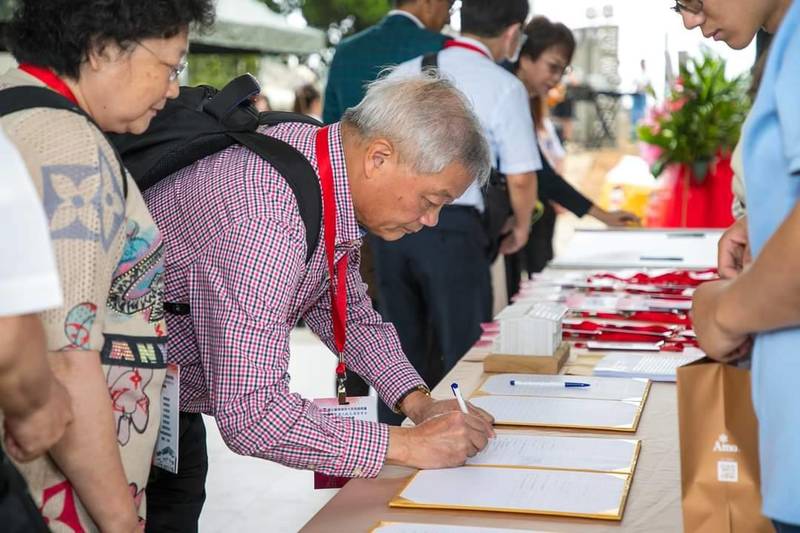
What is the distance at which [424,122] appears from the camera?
5.23ft

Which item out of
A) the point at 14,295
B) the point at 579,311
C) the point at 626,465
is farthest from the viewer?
the point at 579,311

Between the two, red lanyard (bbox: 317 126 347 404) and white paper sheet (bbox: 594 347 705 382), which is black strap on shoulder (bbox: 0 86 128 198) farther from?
white paper sheet (bbox: 594 347 705 382)

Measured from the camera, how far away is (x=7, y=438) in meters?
1.09

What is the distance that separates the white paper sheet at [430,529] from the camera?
133 centimetres

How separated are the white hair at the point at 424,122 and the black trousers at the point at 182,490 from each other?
2.12 feet

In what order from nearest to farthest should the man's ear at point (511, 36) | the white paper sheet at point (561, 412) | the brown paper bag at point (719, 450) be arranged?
1. the brown paper bag at point (719, 450)
2. the white paper sheet at point (561, 412)
3. the man's ear at point (511, 36)

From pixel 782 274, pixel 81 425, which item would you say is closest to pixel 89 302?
pixel 81 425

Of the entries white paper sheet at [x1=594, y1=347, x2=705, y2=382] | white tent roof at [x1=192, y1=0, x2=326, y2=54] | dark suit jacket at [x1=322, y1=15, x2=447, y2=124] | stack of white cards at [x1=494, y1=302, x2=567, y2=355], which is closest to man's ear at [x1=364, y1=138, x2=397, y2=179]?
stack of white cards at [x1=494, y1=302, x2=567, y2=355]

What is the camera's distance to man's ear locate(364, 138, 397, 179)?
162 centimetres

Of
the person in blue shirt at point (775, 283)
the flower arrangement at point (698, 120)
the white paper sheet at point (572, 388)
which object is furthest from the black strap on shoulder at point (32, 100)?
the flower arrangement at point (698, 120)

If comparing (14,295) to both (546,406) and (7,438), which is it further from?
(546,406)

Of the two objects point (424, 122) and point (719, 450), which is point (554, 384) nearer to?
point (424, 122)

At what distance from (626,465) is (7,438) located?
915mm

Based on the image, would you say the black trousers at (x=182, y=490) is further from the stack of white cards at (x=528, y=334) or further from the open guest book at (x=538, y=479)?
the stack of white cards at (x=528, y=334)
